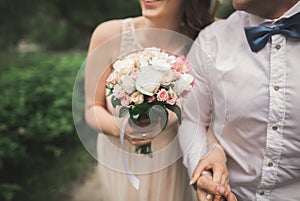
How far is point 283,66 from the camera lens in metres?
1.80

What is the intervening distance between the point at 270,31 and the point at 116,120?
2.30 ft

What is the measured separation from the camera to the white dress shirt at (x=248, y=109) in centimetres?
181

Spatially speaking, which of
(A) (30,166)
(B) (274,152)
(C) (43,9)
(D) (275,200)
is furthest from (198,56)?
(C) (43,9)

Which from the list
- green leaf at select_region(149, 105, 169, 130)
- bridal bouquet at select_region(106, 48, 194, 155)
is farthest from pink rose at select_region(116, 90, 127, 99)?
green leaf at select_region(149, 105, 169, 130)

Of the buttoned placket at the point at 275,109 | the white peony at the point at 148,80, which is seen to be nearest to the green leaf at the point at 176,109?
the white peony at the point at 148,80

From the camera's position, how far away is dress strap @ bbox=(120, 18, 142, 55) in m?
2.29

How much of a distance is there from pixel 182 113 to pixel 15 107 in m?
3.28

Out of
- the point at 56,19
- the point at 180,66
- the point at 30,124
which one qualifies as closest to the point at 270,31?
the point at 180,66

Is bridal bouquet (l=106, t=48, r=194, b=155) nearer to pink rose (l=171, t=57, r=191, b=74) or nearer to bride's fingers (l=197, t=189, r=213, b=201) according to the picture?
pink rose (l=171, t=57, r=191, b=74)

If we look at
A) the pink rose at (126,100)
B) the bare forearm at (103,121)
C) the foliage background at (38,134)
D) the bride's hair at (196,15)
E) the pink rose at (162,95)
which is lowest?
the foliage background at (38,134)

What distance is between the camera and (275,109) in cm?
180

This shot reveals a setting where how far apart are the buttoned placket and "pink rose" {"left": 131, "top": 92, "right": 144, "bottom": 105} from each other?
50 centimetres

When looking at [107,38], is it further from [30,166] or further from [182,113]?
[30,166]

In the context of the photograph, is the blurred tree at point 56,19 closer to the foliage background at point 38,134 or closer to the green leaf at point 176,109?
the foliage background at point 38,134
